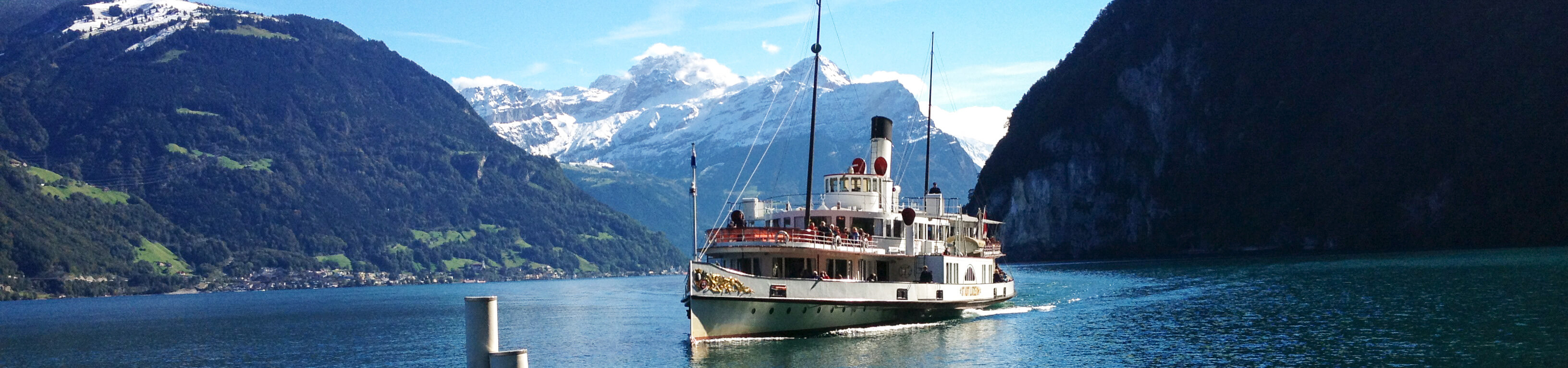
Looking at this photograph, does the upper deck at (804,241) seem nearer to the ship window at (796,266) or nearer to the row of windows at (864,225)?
the row of windows at (864,225)

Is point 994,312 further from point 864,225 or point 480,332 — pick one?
Result: point 480,332

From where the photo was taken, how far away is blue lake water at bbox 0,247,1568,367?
44.3 metres

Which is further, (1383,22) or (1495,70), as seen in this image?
(1383,22)

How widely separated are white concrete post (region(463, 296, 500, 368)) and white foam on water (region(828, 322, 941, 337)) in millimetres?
35583

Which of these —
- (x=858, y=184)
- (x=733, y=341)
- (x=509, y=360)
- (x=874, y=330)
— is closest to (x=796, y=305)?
(x=733, y=341)

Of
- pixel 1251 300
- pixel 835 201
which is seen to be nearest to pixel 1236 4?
pixel 1251 300

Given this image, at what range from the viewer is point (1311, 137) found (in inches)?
6373

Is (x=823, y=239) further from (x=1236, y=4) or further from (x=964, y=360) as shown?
(x=1236, y=4)

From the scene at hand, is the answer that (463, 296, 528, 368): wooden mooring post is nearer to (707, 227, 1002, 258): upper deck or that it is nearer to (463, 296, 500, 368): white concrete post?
(463, 296, 500, 368): white concrete post

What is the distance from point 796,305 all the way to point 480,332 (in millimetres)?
34097

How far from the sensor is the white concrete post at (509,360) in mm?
16516

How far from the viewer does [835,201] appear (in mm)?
58531

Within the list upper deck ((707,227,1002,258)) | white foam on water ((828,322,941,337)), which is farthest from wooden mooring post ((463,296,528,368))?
white foam on water ((828,322,941,337))

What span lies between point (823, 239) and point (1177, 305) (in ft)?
81.3
